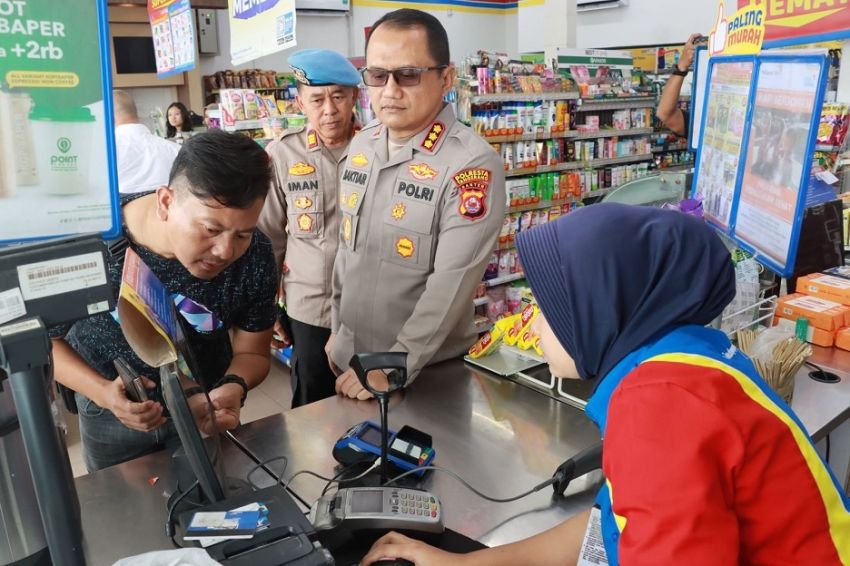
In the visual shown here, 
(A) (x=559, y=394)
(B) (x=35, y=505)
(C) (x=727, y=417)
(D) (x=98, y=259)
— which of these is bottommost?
(A) (x=559, y=394)

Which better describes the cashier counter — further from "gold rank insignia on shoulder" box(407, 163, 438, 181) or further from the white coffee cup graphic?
the white coffee cup graphic

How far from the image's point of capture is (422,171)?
2014mm

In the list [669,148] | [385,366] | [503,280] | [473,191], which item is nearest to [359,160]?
[473,191]

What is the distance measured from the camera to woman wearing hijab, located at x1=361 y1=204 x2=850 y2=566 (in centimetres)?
78

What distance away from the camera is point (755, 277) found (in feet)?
6.68

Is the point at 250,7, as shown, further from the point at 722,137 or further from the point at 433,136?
the point at 722,137

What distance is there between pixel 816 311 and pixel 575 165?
3036 mm

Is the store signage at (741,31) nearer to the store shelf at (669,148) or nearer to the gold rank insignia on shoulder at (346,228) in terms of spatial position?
the gold rank insignia on shoulder at (346,228)

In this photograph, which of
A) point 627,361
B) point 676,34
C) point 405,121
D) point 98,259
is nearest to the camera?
point 98,259

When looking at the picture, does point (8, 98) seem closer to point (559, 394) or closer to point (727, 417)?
point (727, 417)

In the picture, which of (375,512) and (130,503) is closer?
(375,512)

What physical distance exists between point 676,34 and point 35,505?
10.8 m

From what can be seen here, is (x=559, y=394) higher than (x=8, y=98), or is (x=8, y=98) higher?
(x=8, y=98)

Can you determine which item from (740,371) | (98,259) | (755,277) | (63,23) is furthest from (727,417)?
(755,277)
